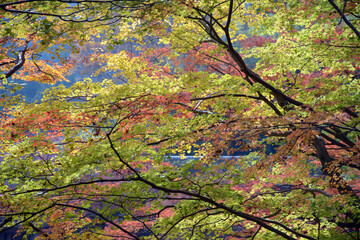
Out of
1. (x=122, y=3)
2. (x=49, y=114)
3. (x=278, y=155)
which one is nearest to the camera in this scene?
(x=122, y=3)

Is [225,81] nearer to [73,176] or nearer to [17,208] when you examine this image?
[73,176]

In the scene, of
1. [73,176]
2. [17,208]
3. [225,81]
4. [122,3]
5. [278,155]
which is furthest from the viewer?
[225,81]

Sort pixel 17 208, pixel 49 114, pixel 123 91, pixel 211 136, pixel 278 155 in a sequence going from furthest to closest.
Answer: pixel 49 114 → pixel 123 91 → pixel 211 136 → pixel 278 155 → pixel 17 208

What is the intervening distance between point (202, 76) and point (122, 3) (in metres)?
3.41

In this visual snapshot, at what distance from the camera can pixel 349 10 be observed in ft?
16.2

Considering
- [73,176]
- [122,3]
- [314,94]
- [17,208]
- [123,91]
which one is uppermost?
[314,94]

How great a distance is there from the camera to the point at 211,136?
485 cm

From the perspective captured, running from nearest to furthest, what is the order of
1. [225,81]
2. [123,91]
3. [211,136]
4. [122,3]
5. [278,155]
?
[122,3] → [278,155] → [211,136] → [123,91] → [225,81]

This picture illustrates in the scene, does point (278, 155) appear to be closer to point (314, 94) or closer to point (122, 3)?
point (314, 94)

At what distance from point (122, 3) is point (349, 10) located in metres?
4.12

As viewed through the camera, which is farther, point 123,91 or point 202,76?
point 202,76

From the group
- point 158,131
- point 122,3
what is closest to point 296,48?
point 158,131

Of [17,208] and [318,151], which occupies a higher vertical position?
[318,151]

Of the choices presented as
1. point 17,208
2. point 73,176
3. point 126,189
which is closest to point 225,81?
point 126,189
